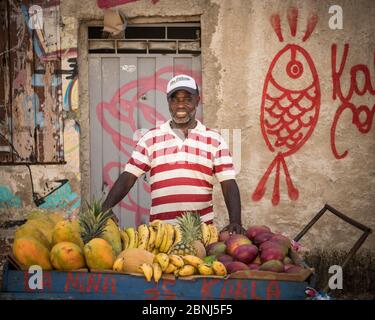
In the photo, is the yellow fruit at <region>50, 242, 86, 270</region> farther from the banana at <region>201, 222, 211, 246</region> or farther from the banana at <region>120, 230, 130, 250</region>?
the banana at <region>201, 222, 211, 246</region>

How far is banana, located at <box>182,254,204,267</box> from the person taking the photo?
9.17 ft

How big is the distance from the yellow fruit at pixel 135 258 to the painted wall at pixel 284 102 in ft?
11.8

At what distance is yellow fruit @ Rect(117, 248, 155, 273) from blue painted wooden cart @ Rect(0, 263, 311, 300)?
0.06 meters

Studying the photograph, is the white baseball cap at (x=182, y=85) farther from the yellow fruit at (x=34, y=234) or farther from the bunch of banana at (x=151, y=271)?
the bunch of banana at (x=151, y=271)

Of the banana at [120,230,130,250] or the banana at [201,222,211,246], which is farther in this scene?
the banana at [201,222,211,246]

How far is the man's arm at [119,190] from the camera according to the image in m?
3.92

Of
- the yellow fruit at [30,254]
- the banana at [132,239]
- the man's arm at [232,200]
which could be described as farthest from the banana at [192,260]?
the man's arm at [232,200]

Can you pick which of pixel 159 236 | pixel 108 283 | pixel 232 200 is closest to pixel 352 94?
pixel 232 200

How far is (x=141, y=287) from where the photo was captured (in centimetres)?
272

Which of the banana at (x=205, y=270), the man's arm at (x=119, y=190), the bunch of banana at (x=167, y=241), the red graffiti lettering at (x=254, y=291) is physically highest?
the man's arm at (x=119, y=190)

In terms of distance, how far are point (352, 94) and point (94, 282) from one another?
4.64m

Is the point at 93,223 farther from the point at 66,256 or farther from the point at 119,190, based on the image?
the point at 119,190

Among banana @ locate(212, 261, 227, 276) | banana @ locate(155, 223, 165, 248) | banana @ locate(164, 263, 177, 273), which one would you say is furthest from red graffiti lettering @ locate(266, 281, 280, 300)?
banana @ locate(155, 223, 165, 248)

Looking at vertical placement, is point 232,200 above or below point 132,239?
above
